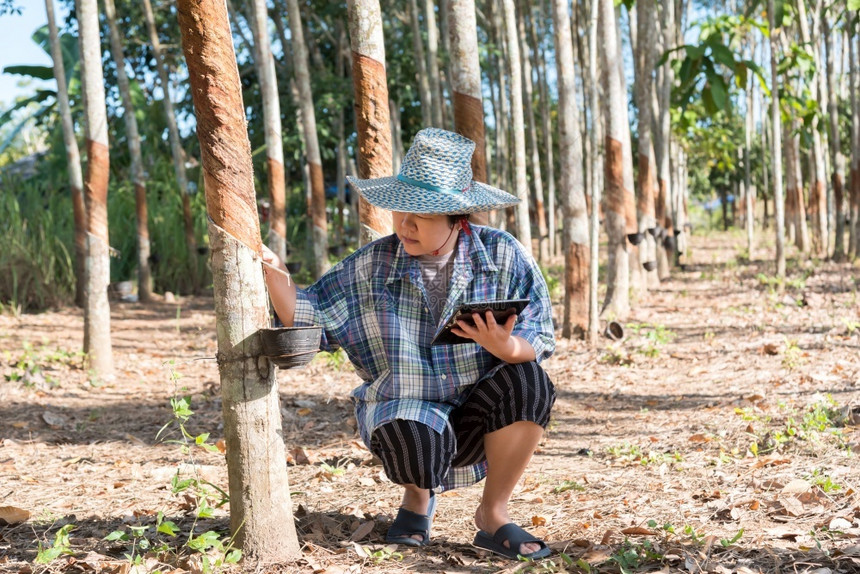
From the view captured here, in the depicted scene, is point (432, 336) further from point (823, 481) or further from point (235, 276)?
point (823, 481)

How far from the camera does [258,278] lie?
8.93 ft

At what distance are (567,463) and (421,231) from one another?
193 centimetres

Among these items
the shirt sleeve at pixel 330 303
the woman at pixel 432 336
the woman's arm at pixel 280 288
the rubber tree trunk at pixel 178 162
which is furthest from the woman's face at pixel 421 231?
the rubber tree trunk at pixel 178 162

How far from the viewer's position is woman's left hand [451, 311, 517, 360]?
8.67 ft

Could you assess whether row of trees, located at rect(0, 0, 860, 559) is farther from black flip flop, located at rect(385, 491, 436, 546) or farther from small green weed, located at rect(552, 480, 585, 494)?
small green weed, located at rect(552, 480, 585, 494)

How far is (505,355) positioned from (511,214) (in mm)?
15552

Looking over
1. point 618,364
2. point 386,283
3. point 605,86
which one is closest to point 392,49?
point 605,86

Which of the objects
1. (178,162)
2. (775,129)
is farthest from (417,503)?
(178,162)

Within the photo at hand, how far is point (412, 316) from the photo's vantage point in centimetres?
300

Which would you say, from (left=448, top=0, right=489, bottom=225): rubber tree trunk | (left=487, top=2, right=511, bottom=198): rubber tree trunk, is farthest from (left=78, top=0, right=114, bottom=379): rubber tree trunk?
(left=487, top=2, right=511, bottom=198): rubber tree trunk

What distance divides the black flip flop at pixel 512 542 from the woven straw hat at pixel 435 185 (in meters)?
1.05

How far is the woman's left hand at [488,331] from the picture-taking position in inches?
104

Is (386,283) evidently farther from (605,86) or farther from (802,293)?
(802,293)

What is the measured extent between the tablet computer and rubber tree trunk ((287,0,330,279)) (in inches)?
292
